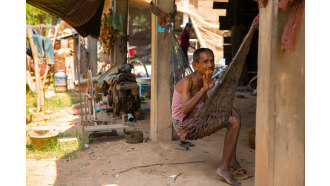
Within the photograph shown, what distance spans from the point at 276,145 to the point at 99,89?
4692 millimetres

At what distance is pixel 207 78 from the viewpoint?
9.05 feet

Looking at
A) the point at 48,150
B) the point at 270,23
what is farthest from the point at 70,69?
the point at 270,23

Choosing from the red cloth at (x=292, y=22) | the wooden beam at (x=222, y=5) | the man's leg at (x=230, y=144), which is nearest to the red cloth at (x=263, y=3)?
the red cloth at (x=292, y=22)

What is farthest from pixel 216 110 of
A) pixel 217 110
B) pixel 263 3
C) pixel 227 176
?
pixel 263 3

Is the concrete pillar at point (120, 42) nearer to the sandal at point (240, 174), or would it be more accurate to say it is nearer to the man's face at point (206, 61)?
the man's face at point (206, 61)

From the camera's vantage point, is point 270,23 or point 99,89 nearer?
point 270,23

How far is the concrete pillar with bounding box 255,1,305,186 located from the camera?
7.12ft

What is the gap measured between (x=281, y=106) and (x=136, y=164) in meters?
1.92

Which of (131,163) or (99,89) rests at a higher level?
(99,89)

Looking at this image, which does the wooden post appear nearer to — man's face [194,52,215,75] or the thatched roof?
the thatched roof

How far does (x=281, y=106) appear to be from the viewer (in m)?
2.19

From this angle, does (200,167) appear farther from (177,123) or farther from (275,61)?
(275,61)

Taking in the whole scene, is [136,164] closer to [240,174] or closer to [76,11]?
[240,174]

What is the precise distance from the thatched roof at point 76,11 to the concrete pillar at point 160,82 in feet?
3.25
